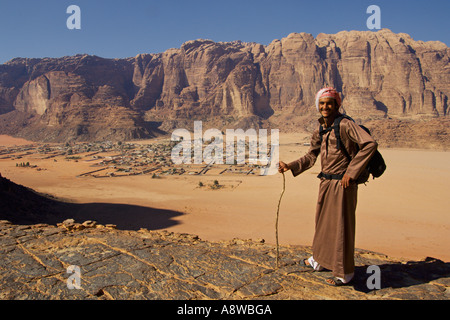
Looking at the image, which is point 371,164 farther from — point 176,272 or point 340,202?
point 176,272

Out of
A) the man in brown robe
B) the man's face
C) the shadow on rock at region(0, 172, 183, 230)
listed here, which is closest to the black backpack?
the man in brown robe

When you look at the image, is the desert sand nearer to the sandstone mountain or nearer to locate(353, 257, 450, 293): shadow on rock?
locate(353, 257, 450, 293): shadow on rock

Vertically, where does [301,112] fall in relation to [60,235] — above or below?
above

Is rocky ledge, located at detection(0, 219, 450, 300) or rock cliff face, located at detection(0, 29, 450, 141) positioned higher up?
rock cliff face, located at detection(0, 29, 450, 141)

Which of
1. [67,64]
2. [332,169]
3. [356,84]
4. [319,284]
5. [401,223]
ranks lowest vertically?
[401,223]

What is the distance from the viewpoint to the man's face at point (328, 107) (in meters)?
3.44

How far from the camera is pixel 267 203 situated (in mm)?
16016

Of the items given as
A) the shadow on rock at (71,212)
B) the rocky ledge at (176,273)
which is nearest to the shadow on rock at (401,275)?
the rocky ledge at (176,273)

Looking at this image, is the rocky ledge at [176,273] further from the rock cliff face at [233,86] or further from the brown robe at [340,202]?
the rock cliff face at [233,86]

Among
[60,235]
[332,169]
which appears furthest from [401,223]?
[60,235]

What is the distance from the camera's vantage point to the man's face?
135 inches

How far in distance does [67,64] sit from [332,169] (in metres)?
117

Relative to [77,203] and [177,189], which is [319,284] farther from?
[177,189]
